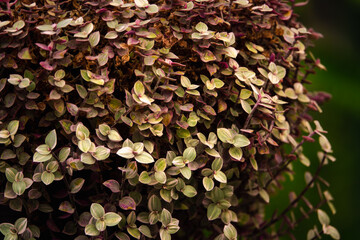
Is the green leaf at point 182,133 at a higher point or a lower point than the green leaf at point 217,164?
higher

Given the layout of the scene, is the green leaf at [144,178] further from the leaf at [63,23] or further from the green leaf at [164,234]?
the leaf at [63,23]

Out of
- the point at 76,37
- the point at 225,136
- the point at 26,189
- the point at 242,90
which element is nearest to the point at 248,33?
the point at 242,90

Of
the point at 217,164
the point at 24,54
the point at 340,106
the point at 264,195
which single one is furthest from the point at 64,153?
the point at 340,106

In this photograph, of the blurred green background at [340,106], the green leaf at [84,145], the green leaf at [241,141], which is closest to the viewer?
the green leaf at [84,145]

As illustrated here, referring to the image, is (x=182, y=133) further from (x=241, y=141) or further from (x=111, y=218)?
(x=111, y=218)

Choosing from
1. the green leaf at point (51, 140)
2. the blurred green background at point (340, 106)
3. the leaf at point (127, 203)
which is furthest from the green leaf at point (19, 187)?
the blurred green background at point (340, 106)

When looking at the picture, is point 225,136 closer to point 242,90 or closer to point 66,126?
point 242,90

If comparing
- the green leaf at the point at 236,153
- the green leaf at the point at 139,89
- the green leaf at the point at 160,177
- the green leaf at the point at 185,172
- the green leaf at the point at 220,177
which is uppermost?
the green leaf at the point at 139,89
